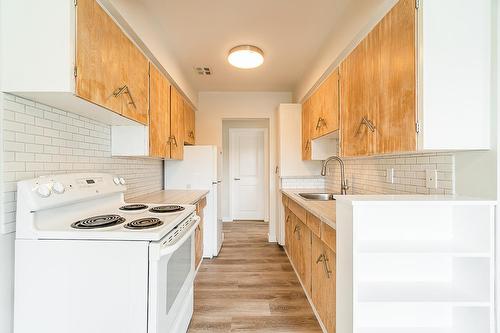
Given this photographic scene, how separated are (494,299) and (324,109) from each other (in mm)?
1879

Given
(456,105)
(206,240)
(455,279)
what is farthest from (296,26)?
(206,240)

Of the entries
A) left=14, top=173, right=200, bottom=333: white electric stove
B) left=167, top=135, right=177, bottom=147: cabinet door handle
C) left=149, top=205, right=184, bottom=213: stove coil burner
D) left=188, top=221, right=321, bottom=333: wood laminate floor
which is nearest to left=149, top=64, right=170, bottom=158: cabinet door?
left=167, top=135, right=177, bottom=147: cabinet door handle

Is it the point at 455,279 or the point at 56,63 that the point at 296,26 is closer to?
the point at 56,63

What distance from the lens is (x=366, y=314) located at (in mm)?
1359

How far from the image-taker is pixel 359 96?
6.02ft

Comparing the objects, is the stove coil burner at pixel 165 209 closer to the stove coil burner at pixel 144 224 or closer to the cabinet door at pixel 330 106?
the stove coil burner at pixel 144 224

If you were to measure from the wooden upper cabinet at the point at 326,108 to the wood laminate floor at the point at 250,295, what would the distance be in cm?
157

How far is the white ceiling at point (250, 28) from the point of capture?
2.09m

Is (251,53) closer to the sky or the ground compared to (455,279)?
closer to the sky

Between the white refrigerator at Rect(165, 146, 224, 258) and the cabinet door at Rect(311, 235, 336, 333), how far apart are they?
66.0 inches

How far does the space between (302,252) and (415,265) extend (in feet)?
4.22

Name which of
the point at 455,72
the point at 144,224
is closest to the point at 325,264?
the point at 144,224

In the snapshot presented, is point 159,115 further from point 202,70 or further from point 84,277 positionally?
point 84,277

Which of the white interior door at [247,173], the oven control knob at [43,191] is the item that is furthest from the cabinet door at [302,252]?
the white interior door at [247,173]
